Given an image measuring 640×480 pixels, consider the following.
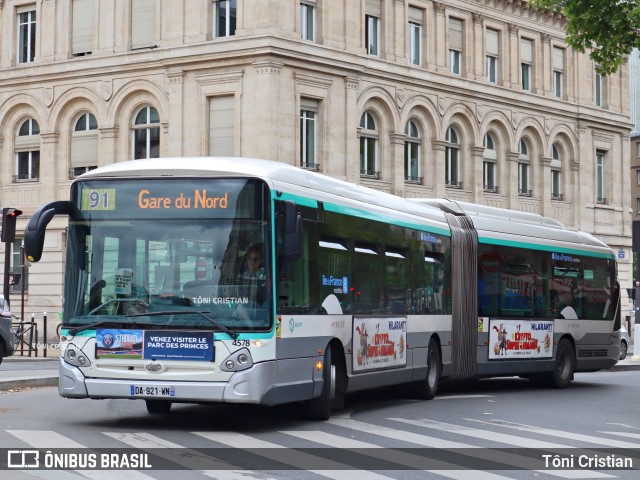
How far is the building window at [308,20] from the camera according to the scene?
42.0 metres

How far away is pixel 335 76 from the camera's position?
42.8 metres

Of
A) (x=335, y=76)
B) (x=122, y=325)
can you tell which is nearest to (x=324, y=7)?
(x=335, y=76)

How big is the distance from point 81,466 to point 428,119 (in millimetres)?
37924

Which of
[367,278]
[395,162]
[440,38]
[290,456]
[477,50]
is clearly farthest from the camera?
[477,50]

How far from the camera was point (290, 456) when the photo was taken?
11.9m

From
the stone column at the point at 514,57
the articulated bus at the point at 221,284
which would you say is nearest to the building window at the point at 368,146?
the stone column at the point at 514,57

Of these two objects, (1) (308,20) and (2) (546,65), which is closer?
(1) (308,20)

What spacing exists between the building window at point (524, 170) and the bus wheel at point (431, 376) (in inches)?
1292

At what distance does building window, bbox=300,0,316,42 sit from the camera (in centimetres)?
4203

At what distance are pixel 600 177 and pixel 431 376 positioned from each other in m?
39.2

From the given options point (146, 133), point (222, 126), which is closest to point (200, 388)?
point (222, 126)

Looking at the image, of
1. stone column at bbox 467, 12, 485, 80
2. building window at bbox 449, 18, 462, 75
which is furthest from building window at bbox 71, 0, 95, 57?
stone column at bbox 467, 12, 485, 80

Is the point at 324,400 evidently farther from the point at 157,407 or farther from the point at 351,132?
the point at 351,132

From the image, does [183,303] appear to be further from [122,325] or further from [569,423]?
[569,423]
